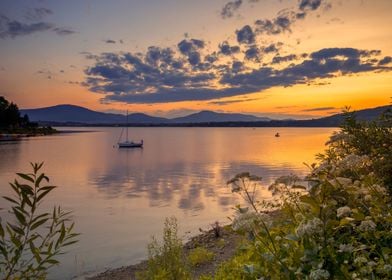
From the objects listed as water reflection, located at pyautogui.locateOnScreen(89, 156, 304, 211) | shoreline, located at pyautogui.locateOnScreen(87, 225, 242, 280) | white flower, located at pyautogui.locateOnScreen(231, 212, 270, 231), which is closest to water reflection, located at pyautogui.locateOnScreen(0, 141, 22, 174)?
water reflection, located at pyautogui.locateOnScreen(89, 156, 304, 211)

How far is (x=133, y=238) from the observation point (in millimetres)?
19531

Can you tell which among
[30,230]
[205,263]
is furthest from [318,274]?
[205,263]

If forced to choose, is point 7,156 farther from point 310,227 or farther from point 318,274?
point 318,274

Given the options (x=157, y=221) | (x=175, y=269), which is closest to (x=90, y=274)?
(x=175, y=269)

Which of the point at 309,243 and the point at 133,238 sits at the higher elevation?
the point at 309,243

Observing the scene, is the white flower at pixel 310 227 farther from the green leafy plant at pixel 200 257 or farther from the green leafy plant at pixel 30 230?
the green leafy plant at pixel 200 257

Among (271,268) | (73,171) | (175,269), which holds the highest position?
(271,268)

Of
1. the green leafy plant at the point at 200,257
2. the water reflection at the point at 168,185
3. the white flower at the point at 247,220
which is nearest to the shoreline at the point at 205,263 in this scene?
the green leafy plant at the point at 200,257

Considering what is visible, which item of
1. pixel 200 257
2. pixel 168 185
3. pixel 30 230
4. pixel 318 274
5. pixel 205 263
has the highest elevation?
pixel 30 230

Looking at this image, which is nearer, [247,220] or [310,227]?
[310,227]

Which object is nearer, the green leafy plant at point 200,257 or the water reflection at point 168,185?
the green leafy plant at point 200,257

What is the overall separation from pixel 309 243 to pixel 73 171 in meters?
51.6

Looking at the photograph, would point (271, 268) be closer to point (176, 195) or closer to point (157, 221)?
point (157, 221)

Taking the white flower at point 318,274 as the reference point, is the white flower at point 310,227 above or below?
above
